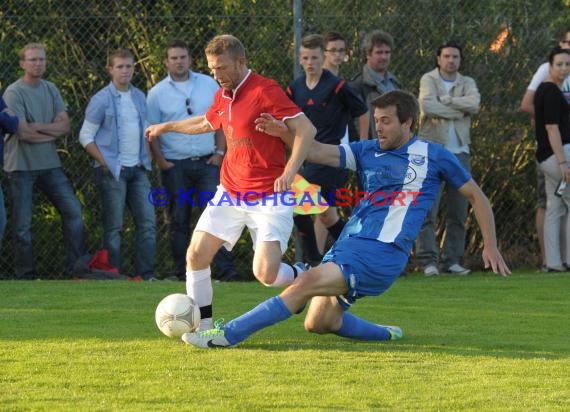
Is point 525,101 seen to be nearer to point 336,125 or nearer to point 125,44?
point 336,125

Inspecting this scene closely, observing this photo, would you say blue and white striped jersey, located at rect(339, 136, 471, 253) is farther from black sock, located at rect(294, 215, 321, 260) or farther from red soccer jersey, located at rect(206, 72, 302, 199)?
black sock, located at rect(294, 215, 321, 260)

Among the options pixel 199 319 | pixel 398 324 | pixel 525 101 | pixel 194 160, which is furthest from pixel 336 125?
pixel 199 319

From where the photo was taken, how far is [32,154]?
11688 millimetres

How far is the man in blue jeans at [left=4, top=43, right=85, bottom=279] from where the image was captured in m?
11.6

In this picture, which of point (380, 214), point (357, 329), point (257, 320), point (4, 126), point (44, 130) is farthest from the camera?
point (44, 130)

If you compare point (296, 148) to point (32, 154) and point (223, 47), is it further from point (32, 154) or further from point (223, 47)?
point (32, 154)

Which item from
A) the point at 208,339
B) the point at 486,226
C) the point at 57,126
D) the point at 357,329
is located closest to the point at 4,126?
the point at 57,126

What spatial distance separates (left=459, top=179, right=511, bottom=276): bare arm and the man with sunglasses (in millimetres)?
4911

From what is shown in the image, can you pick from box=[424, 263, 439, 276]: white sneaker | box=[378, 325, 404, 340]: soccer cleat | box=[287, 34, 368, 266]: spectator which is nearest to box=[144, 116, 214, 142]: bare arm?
box=[378, 325, 404, 340]: soccer cleat

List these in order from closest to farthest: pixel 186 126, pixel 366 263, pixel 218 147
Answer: pixel 366 263 < pixel 186 126 < pixel 218 147

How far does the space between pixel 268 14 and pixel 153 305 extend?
450 centimetres

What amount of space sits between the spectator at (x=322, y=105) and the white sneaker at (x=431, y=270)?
4.08 ft

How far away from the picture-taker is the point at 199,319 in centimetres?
755

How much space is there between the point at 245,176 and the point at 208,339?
1201 millimetres
